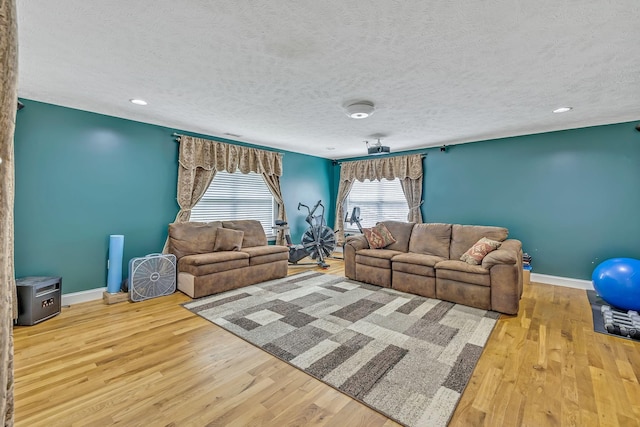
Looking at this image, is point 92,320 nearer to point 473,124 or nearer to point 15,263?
point 15,263

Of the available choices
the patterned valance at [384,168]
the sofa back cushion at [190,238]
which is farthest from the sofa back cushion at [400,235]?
the sofa back cushion at [190,238]

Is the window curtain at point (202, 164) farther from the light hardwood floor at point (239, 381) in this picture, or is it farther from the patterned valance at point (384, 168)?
the patterned valance at point (384, 168)

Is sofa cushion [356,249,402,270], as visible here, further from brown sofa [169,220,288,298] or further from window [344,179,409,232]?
window [344,179,409,232]

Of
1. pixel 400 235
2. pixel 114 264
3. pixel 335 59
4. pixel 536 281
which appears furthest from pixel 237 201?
pixel 536 281

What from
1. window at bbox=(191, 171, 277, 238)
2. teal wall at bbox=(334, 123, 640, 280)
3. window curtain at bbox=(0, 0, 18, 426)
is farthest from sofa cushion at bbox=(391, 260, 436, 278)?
window curtain at bbox=(0, 0, 18, 426)

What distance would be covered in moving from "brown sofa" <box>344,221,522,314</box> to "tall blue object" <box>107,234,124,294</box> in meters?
3.15

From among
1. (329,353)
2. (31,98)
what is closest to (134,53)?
(31,98)

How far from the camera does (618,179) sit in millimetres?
3820

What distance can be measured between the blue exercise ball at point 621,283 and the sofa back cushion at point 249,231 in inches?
177

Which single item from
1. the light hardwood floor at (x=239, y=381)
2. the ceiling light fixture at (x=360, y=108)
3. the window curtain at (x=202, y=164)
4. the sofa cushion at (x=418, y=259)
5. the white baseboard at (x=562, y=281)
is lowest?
the light hardwood floor at (x=239, y=381)

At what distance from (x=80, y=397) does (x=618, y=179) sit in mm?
6097

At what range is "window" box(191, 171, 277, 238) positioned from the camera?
483cm

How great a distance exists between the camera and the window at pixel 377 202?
6.12 metres

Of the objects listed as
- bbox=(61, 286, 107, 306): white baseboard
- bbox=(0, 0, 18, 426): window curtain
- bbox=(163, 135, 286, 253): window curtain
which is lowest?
bbox=(61, 286, 107, 306): white baseboard
